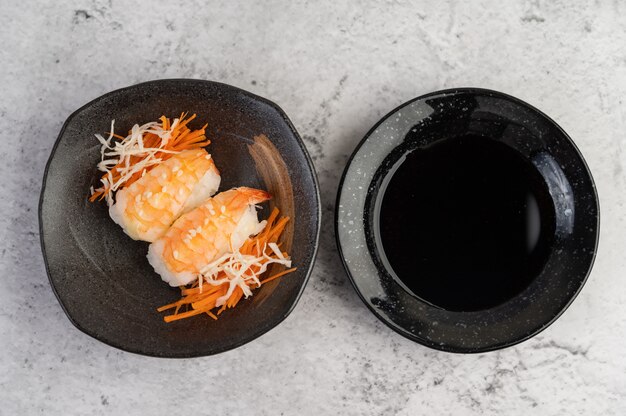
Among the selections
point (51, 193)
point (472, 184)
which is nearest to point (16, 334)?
point (51, 193)

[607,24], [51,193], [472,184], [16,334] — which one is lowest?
[16,334]

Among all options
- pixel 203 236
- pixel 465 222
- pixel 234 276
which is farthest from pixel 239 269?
pixel 465 222

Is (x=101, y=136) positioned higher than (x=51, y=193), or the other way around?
(x=101, y=136)

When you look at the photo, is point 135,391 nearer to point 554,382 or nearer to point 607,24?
point 554,382

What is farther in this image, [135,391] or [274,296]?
[135,391]

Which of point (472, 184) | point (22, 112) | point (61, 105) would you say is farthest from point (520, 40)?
point (22, 112)

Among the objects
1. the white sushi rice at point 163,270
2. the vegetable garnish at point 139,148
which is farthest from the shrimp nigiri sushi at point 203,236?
the vegetable garnish at point 139,148

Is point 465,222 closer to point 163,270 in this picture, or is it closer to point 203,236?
point 203,236
